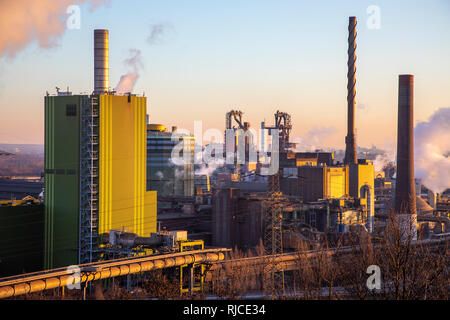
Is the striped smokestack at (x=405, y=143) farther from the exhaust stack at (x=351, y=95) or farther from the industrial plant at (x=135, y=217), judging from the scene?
the exhaust stack at (x=351, y=95)

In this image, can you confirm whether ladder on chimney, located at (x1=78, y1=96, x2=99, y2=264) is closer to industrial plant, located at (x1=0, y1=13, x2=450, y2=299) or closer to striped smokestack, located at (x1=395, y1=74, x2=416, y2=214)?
industrial plant, located at (x1=0, y1=13, x2=450, y2=299)

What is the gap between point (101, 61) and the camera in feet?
74.6

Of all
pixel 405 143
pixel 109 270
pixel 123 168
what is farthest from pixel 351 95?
pixel 109 270

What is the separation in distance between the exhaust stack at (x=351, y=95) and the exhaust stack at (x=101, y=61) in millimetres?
19986

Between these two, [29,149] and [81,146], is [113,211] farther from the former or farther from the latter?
[29,149]

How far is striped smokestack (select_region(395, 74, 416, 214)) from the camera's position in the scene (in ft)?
101

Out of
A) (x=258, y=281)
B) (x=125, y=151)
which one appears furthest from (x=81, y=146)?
(x=258, y=281)

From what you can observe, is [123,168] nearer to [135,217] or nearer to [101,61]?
[135,217]

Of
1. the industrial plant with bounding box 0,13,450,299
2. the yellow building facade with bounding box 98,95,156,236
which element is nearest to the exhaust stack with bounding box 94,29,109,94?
the industrial plant with bounding box 0,13,450,299

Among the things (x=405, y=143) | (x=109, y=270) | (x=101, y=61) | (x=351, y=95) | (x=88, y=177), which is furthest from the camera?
(x=351, y=95)

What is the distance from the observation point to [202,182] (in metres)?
49.8

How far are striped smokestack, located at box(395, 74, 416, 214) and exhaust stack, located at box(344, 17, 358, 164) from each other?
7.48 meters
